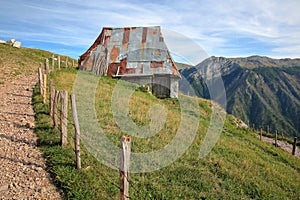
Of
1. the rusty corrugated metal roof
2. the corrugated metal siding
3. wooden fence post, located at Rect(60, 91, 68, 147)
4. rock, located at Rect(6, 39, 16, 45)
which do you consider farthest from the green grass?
rock, located at Rect(6, 39, 16, 45)

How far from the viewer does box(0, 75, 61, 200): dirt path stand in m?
6.32

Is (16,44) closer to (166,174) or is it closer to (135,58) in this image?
(135,58)

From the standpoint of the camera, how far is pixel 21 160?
300 inches

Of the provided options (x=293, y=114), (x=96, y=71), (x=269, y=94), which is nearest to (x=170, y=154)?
(x=96, y=71)

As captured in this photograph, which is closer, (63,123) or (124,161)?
(124,161)

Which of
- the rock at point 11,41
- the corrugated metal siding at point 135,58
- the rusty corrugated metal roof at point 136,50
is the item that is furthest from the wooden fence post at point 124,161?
the rock at point 11,41

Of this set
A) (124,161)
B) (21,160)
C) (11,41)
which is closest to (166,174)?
(124,161)

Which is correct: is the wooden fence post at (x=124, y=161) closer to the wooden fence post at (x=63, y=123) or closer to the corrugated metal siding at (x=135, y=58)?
the wooden fence post at (x=63, y=123)

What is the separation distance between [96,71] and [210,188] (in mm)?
22971

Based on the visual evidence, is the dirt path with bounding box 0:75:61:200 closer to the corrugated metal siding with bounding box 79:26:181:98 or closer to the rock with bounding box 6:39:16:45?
the corrugated metal siding with bounding box 79:26:181:98

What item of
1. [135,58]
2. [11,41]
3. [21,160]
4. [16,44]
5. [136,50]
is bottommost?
[21,160]

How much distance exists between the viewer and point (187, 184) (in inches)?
339

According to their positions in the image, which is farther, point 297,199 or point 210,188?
point 297,199

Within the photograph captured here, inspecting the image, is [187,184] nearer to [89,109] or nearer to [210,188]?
[210,188]
